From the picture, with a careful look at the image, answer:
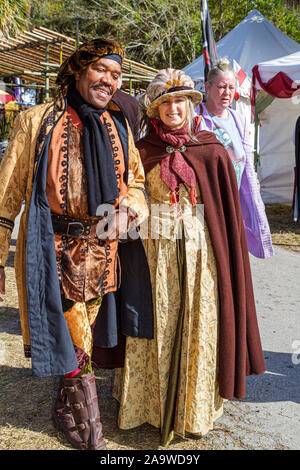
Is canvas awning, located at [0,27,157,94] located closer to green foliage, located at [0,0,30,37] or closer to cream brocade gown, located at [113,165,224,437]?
green foliage, located at [0,0,30,37]

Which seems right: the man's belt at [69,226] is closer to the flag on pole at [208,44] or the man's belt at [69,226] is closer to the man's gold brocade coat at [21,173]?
the man's gold brocade coat at [21,173]

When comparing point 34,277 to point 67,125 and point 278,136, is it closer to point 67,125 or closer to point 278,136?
point 67,125

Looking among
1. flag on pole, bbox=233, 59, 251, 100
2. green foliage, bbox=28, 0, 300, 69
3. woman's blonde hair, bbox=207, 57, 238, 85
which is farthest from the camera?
green foliage, bbox=28, 0, 300, 69

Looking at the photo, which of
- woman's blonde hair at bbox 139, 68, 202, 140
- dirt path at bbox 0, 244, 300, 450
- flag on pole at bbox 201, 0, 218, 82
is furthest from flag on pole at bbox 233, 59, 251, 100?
woman's blonde hair at bbox 139, 68, 202, 140

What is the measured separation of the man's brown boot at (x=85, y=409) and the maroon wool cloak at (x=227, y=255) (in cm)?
66

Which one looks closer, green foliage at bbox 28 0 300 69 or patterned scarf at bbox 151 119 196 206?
patterned scarf at bbox 151 119 196 206

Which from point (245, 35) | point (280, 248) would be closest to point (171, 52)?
point (245, 35)

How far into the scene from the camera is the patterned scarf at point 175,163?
A: 2.38 metres

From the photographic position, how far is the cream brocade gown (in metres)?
2.36

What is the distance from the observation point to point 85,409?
7.49ft

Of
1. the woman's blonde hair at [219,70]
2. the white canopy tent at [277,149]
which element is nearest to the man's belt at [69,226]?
the woman's blonde hair at [219,70]

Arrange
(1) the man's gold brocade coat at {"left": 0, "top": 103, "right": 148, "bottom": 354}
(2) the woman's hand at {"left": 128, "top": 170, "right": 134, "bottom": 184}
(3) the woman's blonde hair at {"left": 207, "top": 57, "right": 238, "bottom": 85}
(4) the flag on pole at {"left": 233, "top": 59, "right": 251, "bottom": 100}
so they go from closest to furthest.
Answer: (1) the man's gold brocade coat at {"left": 0, "top": 103, "right": 148, "bottom": 354}
(2) the woman's hand at {"left": 128, "top": 170, "right": 134, "bottom": 184}
(3) the woman's blonde hair at {"left": 207, "top": 57, "right": 238, "bottom": 85}
(4) the flag on pole at {"left": 233, "top": 59, "right": 251, "bottom": 100}

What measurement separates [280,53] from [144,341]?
10.3 meters

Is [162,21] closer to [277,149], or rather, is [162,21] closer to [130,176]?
[277,149]
